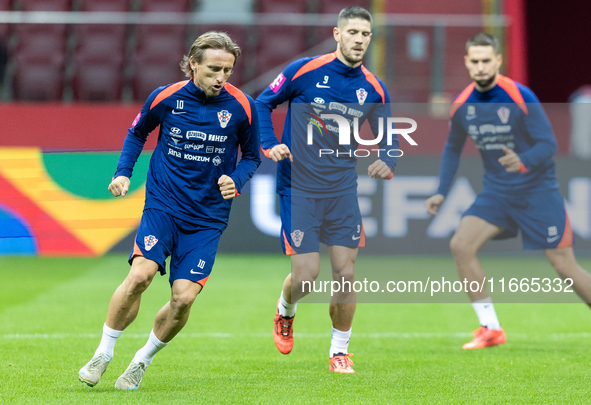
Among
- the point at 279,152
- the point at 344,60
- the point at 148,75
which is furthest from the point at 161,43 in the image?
the point at 279,152

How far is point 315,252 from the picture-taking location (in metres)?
5.34

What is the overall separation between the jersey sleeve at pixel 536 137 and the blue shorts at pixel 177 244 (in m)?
2.58

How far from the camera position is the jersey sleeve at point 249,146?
4.72 metres

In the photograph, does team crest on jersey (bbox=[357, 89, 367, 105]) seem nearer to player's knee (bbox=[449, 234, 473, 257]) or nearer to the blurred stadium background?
player's knee (bbox=[449, 234, 473, 257])

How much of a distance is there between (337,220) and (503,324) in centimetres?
268

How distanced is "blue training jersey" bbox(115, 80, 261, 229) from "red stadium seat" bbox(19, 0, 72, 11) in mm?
9494

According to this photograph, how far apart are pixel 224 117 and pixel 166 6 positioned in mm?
9410

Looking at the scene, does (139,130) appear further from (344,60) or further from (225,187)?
(344,60)

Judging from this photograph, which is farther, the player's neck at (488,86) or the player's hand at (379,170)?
the player's neck at (488,86)

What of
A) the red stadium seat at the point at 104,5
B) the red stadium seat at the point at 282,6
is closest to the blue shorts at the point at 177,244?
the red stadium seat at the point at 282,6

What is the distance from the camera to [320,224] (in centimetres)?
539

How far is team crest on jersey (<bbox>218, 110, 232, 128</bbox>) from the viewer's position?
465 centimetres

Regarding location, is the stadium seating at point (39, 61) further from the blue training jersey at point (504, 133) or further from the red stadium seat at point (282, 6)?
the blue training jersey at point (504, 133)

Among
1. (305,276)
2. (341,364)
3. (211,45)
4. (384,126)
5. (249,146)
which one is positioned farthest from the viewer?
(384,126)
